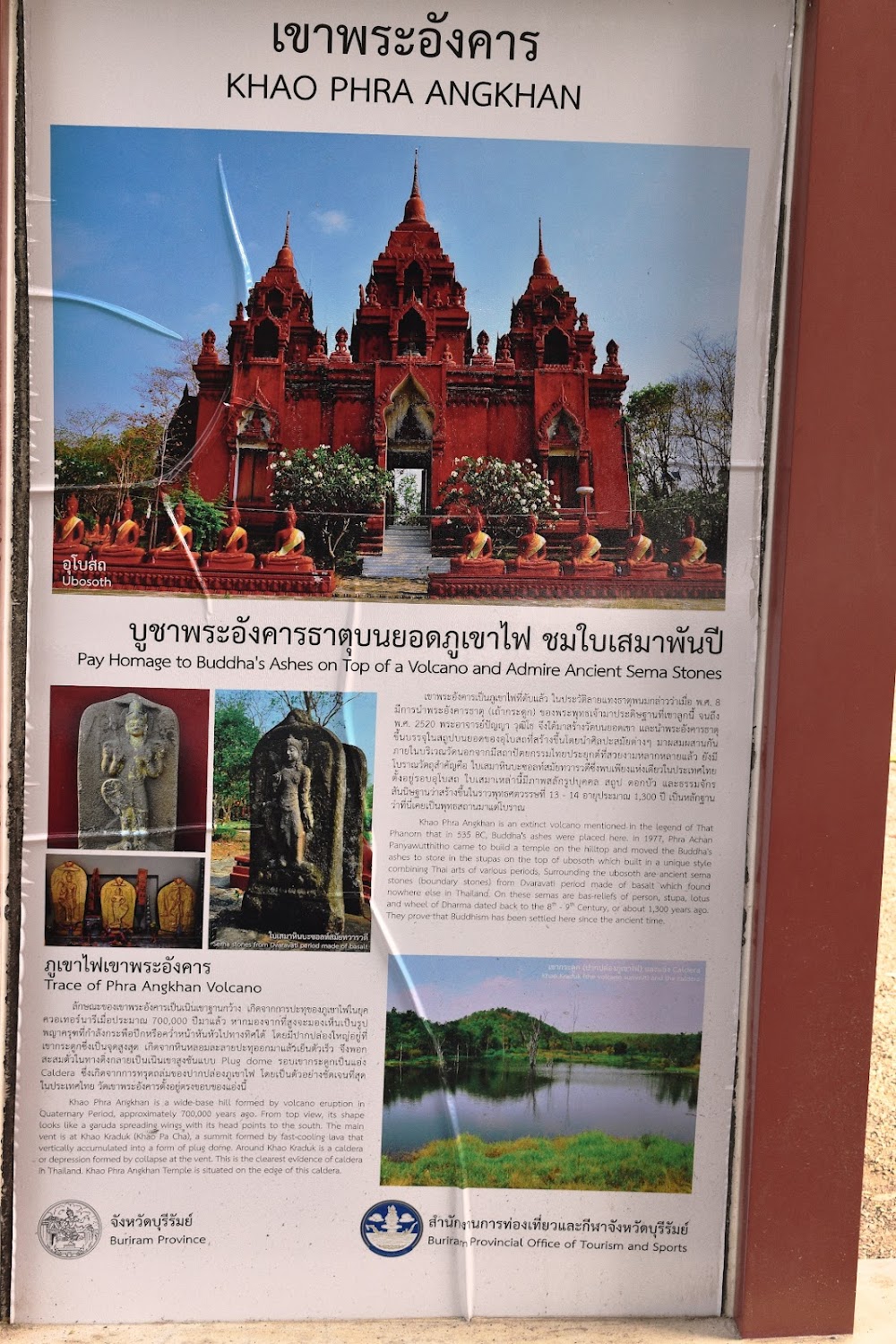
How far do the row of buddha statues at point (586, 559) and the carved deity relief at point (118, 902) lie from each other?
42.0 inches

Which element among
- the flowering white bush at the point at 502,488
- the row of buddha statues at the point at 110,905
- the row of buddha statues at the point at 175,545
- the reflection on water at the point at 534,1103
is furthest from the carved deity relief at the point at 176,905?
the flowering white bush at the point at 502,488

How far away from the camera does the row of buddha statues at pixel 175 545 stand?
2.62 metres

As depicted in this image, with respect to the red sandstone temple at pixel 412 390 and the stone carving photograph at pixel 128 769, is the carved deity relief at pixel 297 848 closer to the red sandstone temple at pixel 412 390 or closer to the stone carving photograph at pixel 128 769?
the stone carving photograph at pixel 128 769

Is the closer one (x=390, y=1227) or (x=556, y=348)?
(x=556, y=348)

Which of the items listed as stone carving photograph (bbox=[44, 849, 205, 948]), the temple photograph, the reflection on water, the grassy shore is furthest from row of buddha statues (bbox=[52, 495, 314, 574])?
the grassy shore

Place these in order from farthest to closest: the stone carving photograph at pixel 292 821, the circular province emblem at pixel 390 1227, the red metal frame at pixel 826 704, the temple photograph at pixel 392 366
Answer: the circular province emblem at pixel 390 1227 < the stone carving photograph at pixel 292 821 < the temple photograph at pixel 392 366 < the red metal frame at pixel 826 704

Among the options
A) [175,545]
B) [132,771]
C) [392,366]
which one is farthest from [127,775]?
[392,366]

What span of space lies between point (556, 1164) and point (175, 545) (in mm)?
1750

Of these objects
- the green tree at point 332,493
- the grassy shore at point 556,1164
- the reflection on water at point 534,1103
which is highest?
the green tree at point 332,493

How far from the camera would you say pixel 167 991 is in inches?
107

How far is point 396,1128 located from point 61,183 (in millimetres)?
2311

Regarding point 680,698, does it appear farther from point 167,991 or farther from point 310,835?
point 167,991

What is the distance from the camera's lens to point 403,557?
2.66m

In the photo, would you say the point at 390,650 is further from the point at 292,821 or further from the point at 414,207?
the point at 414,207
